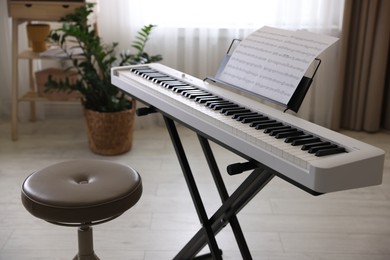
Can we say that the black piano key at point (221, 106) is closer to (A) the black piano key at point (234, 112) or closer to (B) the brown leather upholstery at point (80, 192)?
(A) the black piano key at point (234, 112)

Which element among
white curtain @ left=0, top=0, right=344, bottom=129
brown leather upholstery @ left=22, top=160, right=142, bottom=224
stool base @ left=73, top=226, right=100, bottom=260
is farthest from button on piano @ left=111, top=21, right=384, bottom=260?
white curtain @ left=0, top=0, right=344, bottom=129

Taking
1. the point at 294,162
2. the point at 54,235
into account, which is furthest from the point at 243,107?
the point at 54,235

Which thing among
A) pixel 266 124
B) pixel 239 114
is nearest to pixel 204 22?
pixel 239 114

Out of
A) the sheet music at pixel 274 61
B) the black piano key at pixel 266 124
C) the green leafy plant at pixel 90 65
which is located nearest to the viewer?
the black piano key at pixel 266 124

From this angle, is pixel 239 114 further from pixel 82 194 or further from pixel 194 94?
pixel 82 194

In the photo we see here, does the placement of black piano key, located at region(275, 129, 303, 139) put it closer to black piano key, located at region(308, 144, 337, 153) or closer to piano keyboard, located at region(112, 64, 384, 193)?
piano keyboard, located at region(112, 64, 384, 193)

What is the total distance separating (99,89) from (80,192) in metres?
1.66

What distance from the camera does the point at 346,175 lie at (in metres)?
1.31

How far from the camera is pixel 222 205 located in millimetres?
1892

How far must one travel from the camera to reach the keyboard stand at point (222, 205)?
5.82ft

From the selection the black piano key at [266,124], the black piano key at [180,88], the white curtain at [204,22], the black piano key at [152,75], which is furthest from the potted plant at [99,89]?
the black piano key at [266,124]

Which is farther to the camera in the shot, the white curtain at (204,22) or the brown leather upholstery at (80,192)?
the white curtain at (204,22)

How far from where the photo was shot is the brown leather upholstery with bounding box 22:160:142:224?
170cm

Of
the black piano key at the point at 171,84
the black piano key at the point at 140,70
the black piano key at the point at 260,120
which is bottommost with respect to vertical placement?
the black piano key at the point at 260,120
